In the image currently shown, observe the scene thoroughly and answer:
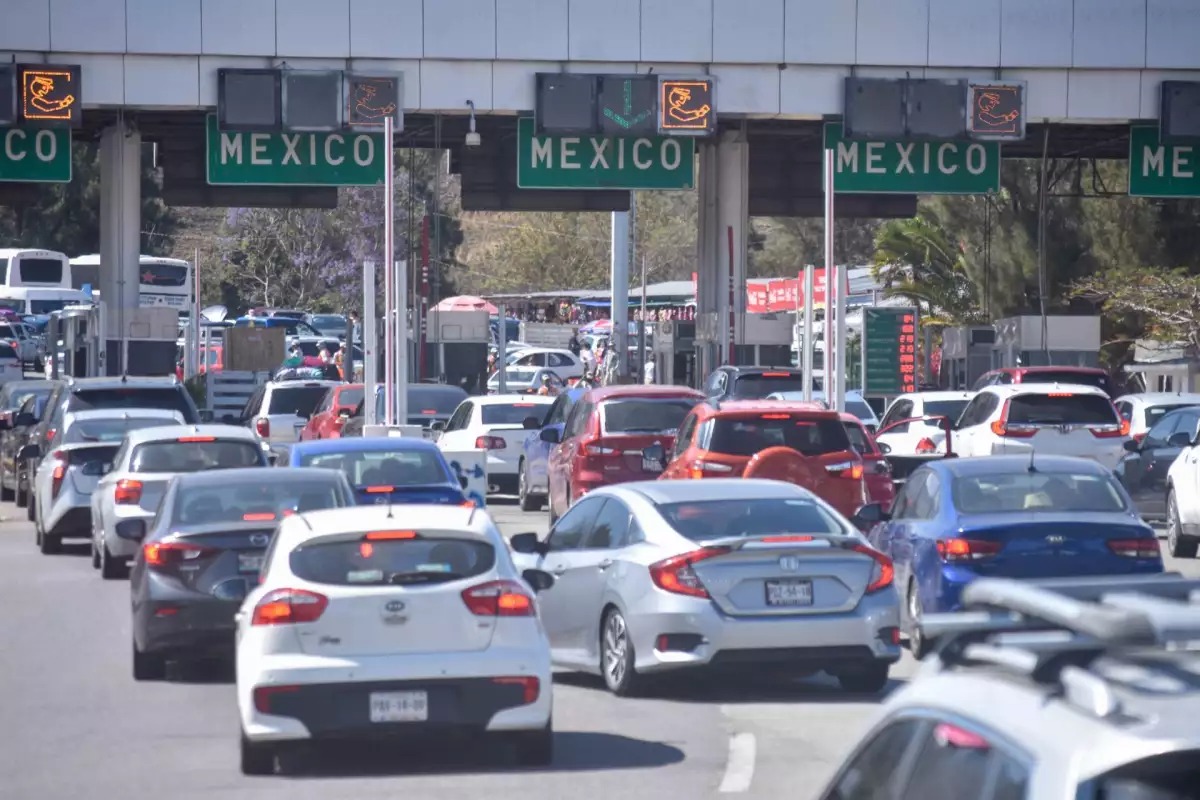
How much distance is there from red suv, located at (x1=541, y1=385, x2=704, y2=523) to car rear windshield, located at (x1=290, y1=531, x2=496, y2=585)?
10999 millimetres

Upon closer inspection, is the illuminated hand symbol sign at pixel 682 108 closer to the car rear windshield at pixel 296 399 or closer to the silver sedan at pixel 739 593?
the car rear windshield at pixel 296 399

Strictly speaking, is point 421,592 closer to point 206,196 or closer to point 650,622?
point 650,622

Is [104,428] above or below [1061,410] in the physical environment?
below

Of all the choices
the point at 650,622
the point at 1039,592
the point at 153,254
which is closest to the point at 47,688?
the point at 650,622

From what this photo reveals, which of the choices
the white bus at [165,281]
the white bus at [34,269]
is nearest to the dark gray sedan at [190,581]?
the white bus at [165,281]

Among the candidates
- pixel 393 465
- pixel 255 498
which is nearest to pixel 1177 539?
pixel 393 465

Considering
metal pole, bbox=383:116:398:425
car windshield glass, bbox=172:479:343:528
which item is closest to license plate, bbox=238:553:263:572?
car windshield glass, bbox=172:479:343:528

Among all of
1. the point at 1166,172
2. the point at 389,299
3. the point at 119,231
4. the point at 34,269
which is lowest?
the point at 389,299

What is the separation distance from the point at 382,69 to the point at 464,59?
142 centimetres

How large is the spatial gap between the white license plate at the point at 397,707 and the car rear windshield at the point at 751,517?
3055mm

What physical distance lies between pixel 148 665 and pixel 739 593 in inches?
172

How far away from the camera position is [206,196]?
3934 centimetres

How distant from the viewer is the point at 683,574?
12211 mm

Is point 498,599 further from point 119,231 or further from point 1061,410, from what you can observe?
point 119,231
